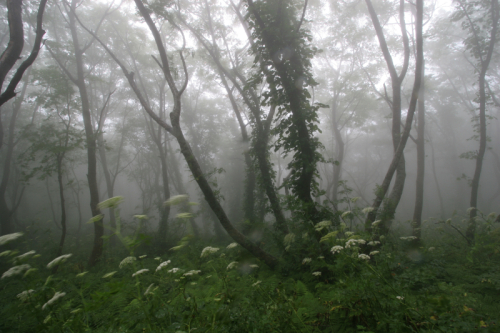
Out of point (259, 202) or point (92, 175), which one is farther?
point (259, 202)

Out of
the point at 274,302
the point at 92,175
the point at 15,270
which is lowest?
the point at 274,302

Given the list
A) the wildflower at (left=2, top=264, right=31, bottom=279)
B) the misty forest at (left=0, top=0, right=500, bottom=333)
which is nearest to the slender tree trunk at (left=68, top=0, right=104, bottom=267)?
the misty forest at (left=0, top=0, right=500, bottom=333)

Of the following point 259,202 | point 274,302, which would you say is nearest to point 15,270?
point 274,302

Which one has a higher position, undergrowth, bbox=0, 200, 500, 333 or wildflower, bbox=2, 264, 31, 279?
wildflower, bbox=2, 264, 31, 279

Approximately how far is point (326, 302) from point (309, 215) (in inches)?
94.3

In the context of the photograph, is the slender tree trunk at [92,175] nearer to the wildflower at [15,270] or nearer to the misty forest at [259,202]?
the misty forest at [259,202]

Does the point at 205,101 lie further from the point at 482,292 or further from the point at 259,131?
the point at 482,292

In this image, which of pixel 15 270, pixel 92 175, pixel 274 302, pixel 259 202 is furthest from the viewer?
pixel 259 202

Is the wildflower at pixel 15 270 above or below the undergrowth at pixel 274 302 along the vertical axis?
A: above

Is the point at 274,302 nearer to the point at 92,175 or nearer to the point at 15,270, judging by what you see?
the point at 15,270

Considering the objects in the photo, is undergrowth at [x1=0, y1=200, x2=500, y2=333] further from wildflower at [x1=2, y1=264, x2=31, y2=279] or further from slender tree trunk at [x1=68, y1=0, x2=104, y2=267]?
slender tree trunk at [x1=68, y1=0, x2=104, y2=267]

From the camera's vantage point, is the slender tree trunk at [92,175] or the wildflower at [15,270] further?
the slender tree trunk at [92,175]

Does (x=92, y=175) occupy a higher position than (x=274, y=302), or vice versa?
(x=92, y=175)

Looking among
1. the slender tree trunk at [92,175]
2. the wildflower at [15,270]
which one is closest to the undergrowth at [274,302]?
the wildflower at [15,270]
